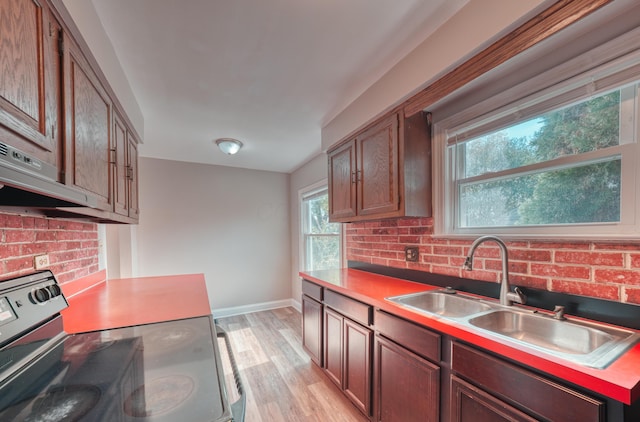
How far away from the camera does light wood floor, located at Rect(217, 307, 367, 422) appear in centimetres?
187

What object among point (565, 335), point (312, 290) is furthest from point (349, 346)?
point (565, 335)

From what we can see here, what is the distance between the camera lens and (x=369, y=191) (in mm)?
2047

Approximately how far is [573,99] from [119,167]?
266 centimetres

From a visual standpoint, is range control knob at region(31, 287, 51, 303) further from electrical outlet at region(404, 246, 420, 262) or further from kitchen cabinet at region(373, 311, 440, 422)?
electrical outlet at region(404, 246, 420, 262)

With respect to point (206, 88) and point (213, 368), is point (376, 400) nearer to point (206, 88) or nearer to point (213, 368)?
point (213, 368)

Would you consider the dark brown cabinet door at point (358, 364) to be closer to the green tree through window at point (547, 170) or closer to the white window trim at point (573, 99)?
the white window trim at point (573, 99)

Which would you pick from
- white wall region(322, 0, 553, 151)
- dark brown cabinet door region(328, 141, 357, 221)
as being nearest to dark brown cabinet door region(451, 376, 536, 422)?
dark brown cabinet door region(328, 141, 357, 221)

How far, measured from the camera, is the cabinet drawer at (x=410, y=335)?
120 cm

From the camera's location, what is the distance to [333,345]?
6.68ft

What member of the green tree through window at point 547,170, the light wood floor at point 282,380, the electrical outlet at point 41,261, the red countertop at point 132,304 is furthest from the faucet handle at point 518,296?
the electrical outlet at point 41,261

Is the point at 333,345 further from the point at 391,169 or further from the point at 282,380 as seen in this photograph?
the point at 391,169

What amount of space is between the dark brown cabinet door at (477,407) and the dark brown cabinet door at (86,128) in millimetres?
1725

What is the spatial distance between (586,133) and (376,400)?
1818 millimetres

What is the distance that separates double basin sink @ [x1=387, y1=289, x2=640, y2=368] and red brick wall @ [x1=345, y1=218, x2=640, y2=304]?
0.16 metres
